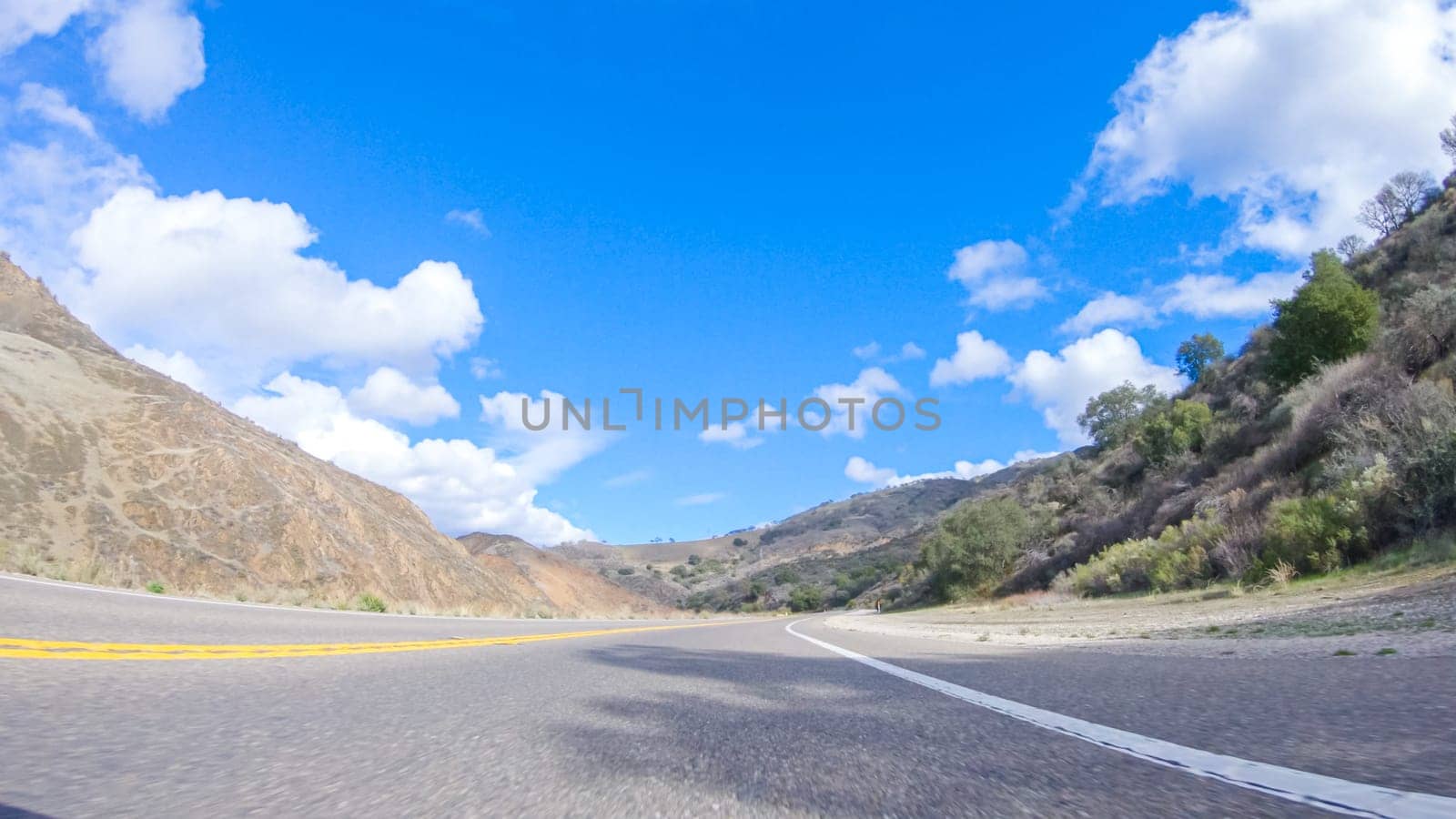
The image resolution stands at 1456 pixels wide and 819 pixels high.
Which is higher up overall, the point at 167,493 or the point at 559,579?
the point at 167,493

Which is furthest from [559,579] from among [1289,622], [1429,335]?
[1289,622]

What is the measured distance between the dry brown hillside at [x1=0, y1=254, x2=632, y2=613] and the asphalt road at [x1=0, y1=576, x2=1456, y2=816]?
45.0 ft

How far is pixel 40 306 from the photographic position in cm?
3203

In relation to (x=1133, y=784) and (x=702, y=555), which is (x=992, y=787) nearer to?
(x=1133, y=784)

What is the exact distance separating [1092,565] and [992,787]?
2218 centimetres

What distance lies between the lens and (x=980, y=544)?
140 ft

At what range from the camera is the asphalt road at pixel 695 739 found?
1.87 m

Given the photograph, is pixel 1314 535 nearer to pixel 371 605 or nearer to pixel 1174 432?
pixel 371 605

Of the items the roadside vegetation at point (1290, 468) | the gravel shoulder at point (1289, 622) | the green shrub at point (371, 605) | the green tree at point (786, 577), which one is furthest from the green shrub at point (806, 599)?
the gravel shoulder at point (1289, 622)

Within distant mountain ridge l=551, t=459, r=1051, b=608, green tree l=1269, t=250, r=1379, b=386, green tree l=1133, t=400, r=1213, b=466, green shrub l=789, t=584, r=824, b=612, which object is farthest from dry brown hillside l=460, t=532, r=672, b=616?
green tree l=1269, t=250, r=1379, b=386

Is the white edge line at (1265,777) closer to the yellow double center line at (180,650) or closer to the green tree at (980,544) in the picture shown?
the yellow double center line at (180,650)

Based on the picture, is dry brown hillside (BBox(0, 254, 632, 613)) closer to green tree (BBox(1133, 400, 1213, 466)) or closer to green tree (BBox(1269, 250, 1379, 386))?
green tree (BBox(1133, 400, 1213, 466))

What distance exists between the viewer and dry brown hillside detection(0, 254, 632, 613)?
20.8 metres

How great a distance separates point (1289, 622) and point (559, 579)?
5045cm
